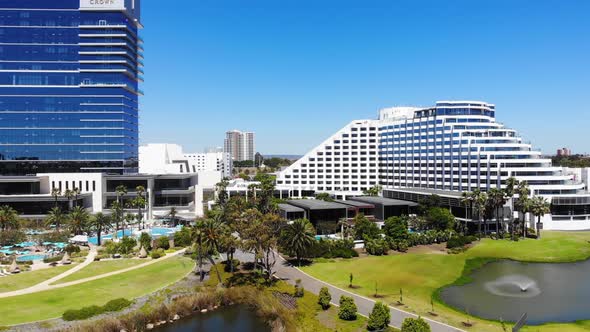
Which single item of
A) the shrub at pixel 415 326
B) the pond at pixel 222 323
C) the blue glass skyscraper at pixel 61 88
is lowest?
the pond at pixel 222 323

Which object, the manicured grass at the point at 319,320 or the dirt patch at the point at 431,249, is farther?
the dirt patch at the point at 431,249

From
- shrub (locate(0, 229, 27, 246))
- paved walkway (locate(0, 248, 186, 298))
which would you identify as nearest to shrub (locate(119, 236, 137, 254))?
paved walkway (locate(0, 248, 186, 298))

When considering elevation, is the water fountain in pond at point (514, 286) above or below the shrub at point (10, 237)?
below

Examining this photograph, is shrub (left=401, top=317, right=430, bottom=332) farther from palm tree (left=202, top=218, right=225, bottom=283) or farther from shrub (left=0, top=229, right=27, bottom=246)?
shrub (left=0, top=229, right=27, bottom=246)

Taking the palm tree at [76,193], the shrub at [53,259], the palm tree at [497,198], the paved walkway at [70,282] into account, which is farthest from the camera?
the palm tree at [76,193]

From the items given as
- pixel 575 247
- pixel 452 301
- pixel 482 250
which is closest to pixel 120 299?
pixel 452 301

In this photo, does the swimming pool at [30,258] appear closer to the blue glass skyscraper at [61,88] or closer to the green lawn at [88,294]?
the green lawn at [88,294]

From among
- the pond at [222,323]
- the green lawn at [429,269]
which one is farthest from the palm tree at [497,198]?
the pond at [222,323]
